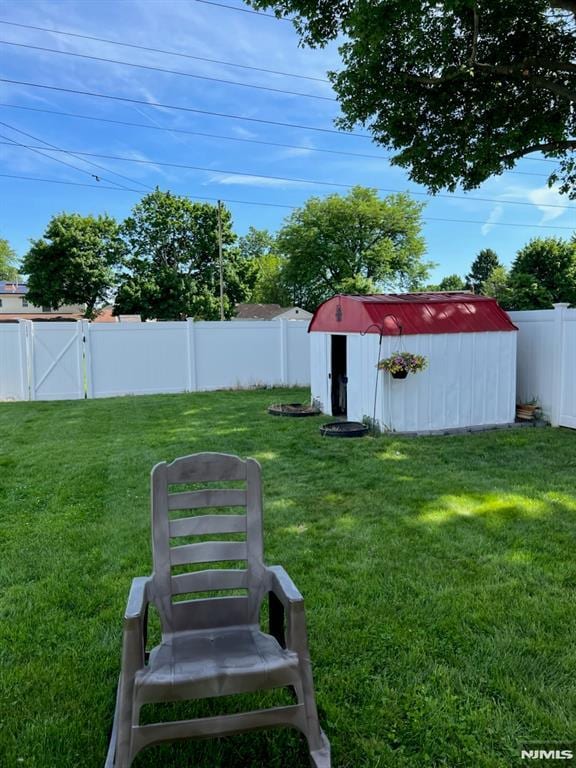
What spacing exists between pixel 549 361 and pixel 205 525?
7231 millimetres

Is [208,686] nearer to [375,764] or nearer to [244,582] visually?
[244,582]

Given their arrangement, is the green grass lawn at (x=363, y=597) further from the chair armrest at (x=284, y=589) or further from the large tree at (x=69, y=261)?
the large tree at (x=69, y=261)

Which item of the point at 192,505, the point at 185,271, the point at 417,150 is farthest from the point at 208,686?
the point at 185,271

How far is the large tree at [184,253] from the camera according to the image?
3094 centimetres

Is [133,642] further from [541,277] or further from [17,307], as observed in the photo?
[17,307]

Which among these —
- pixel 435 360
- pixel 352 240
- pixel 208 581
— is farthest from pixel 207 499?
pixel 352 240

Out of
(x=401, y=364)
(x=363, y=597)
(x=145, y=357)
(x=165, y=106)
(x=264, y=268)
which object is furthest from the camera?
(x=264, y=268)

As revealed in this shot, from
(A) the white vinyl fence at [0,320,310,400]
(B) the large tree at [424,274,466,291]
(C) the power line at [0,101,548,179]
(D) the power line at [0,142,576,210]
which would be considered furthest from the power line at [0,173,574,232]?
(A) the white vinyl fence at [0,320,310,400]

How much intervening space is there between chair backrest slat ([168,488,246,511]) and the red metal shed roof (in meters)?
5.53

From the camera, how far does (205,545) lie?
7.22ft

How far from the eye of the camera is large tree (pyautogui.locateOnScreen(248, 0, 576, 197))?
810 cm

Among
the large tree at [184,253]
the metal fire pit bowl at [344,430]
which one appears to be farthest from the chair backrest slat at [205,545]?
the large tree at [184,253]

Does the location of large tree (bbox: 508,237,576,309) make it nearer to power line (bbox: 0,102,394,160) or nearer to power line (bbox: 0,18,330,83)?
power line (bbox: 0,102,394,160)

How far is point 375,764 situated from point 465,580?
153 centimetres
